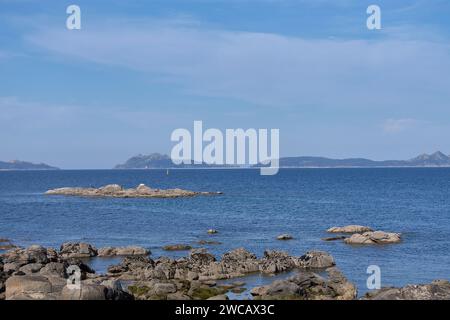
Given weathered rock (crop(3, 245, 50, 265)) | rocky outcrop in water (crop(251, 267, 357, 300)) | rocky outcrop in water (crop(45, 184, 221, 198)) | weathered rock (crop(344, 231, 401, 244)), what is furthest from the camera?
rocky outcrop in water (crop(45, 184, 221, 198))

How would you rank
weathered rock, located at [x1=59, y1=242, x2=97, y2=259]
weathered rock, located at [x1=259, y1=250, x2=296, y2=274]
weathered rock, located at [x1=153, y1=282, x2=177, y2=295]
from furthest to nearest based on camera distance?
1. weathered rock, located at [x1=59, y1=242, x2=97, y2=259]
2. weathered rock, located at [x1=259, y1=250, x2=296, y2=274]
3. weathered rock, located at [x1=153, y1=282, x2=177, y2=295]

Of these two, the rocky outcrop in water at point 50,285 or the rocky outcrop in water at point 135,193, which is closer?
the rocky outcrop in water at point 50,285

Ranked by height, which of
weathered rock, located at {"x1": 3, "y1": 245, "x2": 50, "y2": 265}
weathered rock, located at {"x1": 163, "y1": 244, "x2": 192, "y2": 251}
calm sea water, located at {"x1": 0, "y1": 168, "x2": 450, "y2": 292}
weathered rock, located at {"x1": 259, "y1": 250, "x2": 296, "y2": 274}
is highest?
weathered rock, located at {"x1": 3, "y1": 245, "x2": 50, "y2": 265}

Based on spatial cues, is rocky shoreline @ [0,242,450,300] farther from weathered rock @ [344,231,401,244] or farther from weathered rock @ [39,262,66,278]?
weathered rock @ [344,231,401,244]

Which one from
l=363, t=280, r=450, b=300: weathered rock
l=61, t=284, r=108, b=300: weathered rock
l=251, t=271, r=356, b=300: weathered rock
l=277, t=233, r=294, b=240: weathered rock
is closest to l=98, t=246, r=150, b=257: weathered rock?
l=277, t=233, r=294, b=240: weathered rock

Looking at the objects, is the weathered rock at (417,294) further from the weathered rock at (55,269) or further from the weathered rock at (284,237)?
the weathered rock at (284,237)

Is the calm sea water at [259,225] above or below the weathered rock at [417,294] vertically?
below

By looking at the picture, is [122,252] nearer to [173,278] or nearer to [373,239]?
[173,278]

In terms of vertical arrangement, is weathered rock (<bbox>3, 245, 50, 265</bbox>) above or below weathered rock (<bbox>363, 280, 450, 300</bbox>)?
below

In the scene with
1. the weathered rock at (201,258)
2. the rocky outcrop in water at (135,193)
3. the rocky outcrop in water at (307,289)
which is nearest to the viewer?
the rocky outcrop in water at (307,289)

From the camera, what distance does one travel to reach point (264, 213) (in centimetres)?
10144

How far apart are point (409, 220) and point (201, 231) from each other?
33.9 meters

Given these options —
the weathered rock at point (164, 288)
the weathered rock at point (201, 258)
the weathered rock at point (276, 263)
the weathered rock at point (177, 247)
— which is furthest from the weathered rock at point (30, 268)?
the weathered rock at point (177, 247)

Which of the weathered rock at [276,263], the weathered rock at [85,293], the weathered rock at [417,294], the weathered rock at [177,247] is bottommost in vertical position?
the weathered rock at [177,247]
